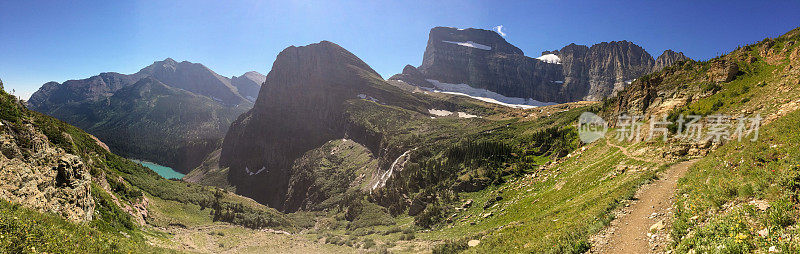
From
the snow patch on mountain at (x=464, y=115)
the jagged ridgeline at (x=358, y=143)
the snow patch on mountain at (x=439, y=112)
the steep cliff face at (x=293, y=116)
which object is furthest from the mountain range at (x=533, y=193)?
the snow patch on mountain at (x=464, y=115)

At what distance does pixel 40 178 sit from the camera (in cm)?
1456

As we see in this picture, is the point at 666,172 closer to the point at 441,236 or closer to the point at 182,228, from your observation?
the point at 441,236

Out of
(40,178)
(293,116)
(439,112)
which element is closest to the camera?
(40,178)

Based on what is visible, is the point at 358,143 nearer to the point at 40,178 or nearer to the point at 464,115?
the point at 464,115

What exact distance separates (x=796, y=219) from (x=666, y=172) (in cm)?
1345

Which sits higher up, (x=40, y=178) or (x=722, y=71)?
(x=722, y=71)

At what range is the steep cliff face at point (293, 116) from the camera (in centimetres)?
13900

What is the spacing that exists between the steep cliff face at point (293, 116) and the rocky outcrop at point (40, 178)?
98793 millimetres

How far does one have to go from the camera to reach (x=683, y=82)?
1200 inches

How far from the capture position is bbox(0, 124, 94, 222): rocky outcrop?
13.0 m

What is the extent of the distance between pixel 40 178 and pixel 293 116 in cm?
15499

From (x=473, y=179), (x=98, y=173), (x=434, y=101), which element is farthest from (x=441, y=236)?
(x=434, y=101)

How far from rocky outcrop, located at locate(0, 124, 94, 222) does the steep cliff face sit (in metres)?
98.8

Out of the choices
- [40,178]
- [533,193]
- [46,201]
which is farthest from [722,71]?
[40,178]
